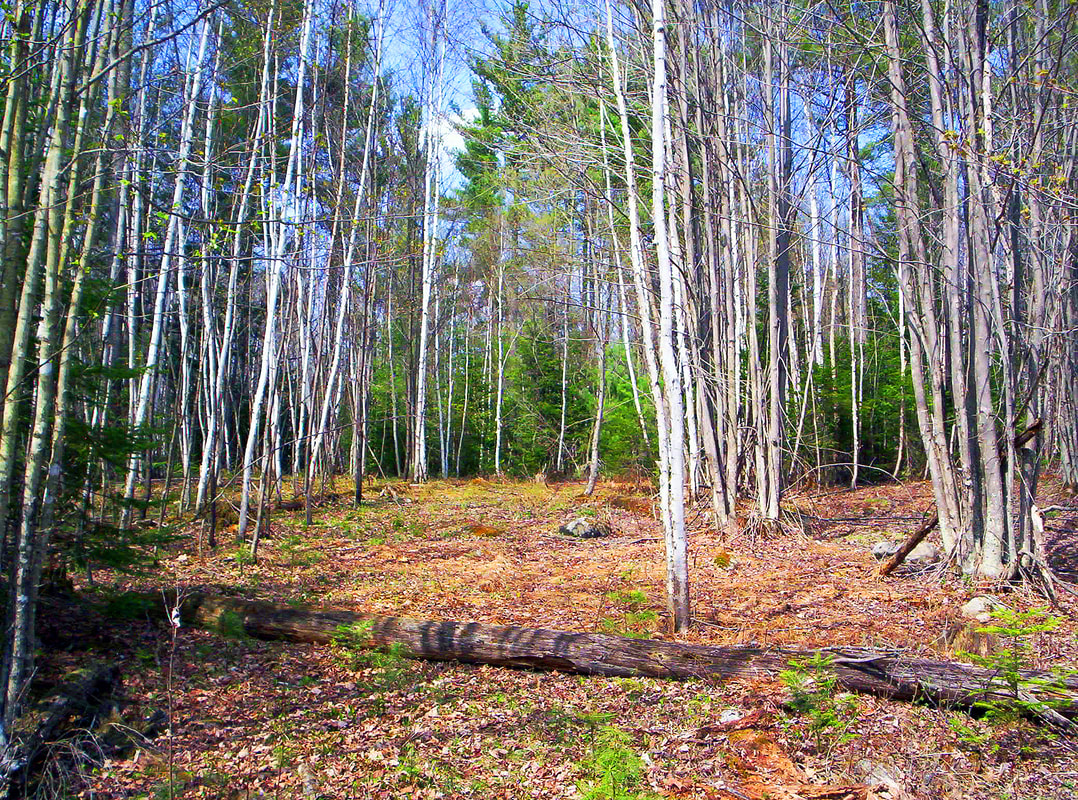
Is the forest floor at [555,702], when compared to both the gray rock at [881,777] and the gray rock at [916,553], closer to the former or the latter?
the gray rock at [881,777]

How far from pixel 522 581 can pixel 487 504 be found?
262 inches

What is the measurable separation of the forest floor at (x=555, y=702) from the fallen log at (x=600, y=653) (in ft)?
0.36

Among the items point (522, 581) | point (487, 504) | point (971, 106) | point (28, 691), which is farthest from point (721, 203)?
point (28, 691)

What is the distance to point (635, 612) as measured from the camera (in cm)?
634

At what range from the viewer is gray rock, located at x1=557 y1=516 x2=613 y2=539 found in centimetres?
1070

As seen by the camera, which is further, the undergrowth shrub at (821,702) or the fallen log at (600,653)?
the fallen log at (600,653)

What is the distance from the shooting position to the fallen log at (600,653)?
4344 millimetres

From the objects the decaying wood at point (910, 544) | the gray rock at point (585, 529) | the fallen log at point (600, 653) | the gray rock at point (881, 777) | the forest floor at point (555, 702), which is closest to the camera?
the gray rock at point (881, 777)

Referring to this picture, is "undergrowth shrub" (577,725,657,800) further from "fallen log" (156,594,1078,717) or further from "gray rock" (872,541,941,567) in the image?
"gray rock" (872,541,941,567)

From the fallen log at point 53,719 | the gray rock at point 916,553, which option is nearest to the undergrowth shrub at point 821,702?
the gray rock at point 916,553

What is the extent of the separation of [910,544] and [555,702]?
170 inches

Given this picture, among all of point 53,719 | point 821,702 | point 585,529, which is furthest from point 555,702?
point 585,529

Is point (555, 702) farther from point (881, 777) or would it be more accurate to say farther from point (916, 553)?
point (916, 553)

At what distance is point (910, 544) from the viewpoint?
7113 mm
